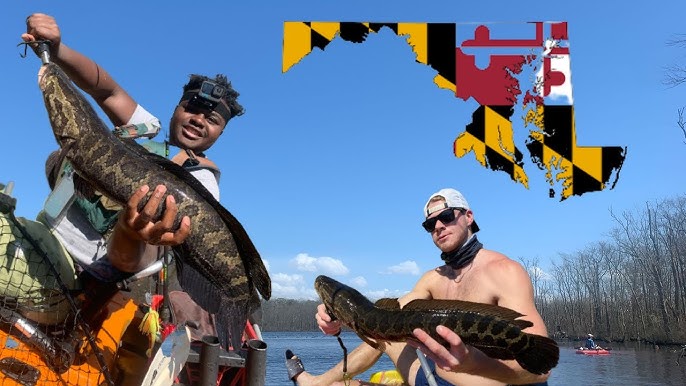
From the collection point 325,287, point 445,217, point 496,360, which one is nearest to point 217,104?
point 325,287

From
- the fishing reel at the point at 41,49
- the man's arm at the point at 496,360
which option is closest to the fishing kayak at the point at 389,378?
the man's arm at the point at 496,360

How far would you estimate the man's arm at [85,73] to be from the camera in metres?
3.23

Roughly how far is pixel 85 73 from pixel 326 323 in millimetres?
2761

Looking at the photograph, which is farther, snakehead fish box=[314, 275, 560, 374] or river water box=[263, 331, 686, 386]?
river water box=[263, 331, 686, 386]

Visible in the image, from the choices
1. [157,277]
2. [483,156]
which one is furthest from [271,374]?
[157,277]

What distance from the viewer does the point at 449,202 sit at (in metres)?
6.51

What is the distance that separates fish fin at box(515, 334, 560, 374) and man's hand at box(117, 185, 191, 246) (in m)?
2.25

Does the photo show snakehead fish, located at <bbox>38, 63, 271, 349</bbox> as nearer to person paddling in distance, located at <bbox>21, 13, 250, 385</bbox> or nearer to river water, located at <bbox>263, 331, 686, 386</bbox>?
person paddling in distance, located at <bbox>21, 13, 250, 385</bbox>

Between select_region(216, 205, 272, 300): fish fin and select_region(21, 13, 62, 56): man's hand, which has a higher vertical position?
select_region(21, 13, 62, 56): man's hand

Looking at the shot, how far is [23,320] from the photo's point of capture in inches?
124

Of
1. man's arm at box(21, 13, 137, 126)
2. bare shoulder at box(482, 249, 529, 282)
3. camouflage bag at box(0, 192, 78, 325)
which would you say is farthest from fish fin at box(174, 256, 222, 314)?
bare shoulder at box(482, 249, 529, 282)

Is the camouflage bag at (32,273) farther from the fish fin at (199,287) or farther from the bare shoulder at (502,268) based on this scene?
the bare shoulder at (502,268)

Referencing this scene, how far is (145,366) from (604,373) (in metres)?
45.3

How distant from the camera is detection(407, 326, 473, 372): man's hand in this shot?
12.1 ft
